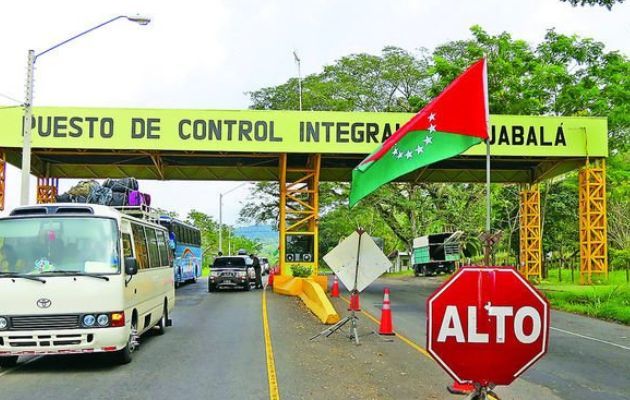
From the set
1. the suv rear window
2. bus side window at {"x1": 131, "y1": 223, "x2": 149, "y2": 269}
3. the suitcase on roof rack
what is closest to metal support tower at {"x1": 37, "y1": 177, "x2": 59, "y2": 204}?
the suv rear window

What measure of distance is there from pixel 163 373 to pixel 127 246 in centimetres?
215

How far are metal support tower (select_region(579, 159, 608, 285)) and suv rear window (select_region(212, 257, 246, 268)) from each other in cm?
1473

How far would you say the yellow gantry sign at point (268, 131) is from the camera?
25531 mm

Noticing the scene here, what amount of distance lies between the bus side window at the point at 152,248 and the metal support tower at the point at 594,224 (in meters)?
19.6

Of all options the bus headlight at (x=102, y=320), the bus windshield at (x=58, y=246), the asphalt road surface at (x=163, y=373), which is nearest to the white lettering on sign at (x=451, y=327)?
the asphalt road surface at (x=163, y=373)

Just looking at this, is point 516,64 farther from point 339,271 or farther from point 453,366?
point 453,366

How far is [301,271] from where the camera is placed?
2794 cm

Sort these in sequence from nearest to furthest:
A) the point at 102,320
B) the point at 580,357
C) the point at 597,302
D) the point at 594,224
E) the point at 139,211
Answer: the point at 102,320 → the point at 580,357 → the point at 139,211 → the point at 597,302 → the point at 594,224

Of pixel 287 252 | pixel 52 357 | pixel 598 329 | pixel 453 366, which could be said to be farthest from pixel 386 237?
pixel 453 366

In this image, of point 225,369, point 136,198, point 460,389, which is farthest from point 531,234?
point 460,389

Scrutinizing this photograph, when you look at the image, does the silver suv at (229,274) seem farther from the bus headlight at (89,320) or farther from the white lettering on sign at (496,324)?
the white lettering on sign at (496,324)

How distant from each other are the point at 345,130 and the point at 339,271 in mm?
14080

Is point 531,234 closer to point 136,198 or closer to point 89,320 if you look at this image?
point 136,198

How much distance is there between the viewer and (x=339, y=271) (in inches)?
507
